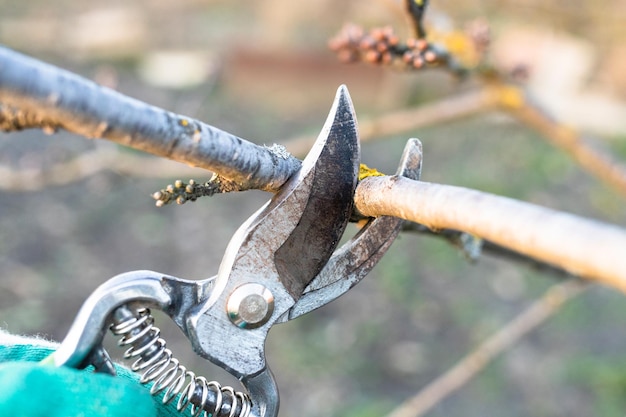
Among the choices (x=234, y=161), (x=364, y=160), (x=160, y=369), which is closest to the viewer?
(x=234, y=161)

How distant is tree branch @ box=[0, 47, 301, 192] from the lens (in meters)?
0.54

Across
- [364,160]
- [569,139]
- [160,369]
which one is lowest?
Answer: [364,160]

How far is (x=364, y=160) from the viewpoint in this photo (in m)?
5.29

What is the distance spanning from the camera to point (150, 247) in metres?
4.12

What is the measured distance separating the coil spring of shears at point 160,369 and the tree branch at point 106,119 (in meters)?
0.24

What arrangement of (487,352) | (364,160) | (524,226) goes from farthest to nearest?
(364,160) → (487,352) → (524,226)

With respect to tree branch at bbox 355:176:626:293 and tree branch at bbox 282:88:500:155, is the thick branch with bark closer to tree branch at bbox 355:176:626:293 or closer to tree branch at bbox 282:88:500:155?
tree branch at bbox 355:176:626:293

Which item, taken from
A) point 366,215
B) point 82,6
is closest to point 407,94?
point 82,6

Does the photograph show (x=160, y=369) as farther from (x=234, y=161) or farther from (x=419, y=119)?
(x=419, y=119)

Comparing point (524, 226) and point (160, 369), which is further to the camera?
point (160, 369)

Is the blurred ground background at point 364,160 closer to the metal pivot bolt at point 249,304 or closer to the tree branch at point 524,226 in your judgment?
the metal pivot bolt at point 249,304

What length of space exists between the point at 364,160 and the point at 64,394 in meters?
4.64

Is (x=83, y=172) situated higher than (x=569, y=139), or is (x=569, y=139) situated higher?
(x=569, y=139)

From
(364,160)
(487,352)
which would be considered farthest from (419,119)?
(364,160)
